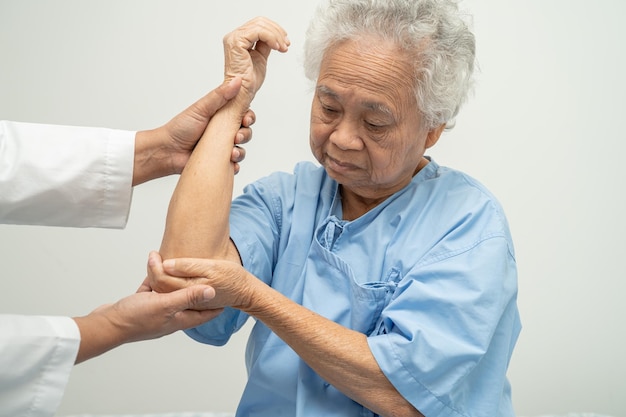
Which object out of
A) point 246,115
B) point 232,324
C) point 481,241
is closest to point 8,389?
point 232,324

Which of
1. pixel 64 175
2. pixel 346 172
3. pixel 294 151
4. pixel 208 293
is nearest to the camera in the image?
pixel 208 293

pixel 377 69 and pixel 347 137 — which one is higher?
pixel 377 69

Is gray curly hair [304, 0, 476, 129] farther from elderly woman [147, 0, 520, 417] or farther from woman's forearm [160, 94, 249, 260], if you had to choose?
woman's forearm [160, 94, 249, 260]

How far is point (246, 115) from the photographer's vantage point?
1.66 metres

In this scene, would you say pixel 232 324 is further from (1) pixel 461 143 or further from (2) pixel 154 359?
(1) pixel 461 143

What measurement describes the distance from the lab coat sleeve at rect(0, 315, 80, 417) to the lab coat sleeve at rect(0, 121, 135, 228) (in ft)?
1.13

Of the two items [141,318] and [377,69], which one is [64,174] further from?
[377,69]

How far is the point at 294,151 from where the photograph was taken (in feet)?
8.66

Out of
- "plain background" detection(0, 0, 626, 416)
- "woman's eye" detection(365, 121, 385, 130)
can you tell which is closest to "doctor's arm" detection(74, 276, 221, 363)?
"woman's eye" detection(365, 121, 385, 130)

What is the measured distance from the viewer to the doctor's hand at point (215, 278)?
57.0 inches

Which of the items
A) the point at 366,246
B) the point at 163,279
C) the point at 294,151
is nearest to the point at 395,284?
the point at 366,246

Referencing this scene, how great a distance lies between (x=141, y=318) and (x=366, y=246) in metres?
0.49

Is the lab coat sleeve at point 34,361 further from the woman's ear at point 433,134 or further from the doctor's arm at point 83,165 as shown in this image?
the woman's ear at point 433,134

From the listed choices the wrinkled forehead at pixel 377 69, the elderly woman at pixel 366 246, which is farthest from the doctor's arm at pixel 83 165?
the wrinkled forehead at pixel 377 69
